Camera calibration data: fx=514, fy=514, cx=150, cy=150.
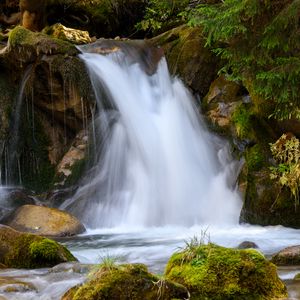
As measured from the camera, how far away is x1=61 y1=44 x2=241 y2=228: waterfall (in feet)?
35.7

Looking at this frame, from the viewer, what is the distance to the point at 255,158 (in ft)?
32.5

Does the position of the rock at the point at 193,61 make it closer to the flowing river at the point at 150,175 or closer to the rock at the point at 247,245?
the flowing river at the point at 150,175

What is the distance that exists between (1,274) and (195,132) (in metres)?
7.48

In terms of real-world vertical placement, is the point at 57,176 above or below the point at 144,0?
below

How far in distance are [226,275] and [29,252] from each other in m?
3.00

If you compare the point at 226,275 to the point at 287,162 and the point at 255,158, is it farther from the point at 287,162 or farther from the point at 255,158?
the point at 255,158

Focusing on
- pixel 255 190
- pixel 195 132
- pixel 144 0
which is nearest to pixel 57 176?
pixel 195 132

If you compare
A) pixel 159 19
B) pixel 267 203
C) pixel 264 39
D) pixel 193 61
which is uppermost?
pixel 159 19

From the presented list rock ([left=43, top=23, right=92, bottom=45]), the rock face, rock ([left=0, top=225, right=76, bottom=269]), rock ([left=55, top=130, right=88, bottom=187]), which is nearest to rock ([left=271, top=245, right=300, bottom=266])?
rock ([left=0, top=225, right=76, bottom=269])

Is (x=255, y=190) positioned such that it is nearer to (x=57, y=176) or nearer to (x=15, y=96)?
(x=57, y=176)

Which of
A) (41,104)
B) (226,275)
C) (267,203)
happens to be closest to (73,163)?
(41,104)

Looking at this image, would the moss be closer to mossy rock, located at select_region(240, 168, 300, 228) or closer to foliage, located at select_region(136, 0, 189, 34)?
foliage, located at select_region(136, 0, 189, 34)

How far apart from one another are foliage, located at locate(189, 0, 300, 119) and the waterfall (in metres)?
3.74

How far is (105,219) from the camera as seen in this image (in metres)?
11.0
